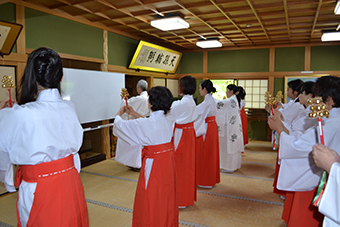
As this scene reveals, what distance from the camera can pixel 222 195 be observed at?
3.82m

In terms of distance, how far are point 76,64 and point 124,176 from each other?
3.05 meters

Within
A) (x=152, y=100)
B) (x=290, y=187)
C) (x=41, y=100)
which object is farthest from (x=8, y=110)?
(x=290, y=187)

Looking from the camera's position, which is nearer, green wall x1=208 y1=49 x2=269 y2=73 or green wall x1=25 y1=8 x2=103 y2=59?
green wall x1=25 y1=8 x2=103 y2=59

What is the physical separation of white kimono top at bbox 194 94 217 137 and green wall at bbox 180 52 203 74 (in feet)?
17.1

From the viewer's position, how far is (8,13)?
12.4 feet

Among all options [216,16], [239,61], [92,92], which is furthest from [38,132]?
[239,61]

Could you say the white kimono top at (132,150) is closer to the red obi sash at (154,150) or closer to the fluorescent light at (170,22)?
the red obi sash at (154,150)

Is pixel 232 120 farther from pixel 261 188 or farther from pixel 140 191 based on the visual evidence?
pixel 140 191

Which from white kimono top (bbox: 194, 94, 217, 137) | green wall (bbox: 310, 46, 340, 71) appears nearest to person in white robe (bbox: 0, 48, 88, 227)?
white kimono top (bbox: 194, 94, 217, 137)

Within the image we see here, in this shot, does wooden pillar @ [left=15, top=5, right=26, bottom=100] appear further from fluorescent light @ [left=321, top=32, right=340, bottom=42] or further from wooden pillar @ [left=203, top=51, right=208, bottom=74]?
fluorescent light @ [left=321, top=32, right=340, bottom=42]

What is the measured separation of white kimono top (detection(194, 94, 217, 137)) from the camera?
3873 mm

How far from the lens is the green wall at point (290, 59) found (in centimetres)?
791

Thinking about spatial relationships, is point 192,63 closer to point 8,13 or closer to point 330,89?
point 8,13

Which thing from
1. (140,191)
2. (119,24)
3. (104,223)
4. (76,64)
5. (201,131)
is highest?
(119,24)
